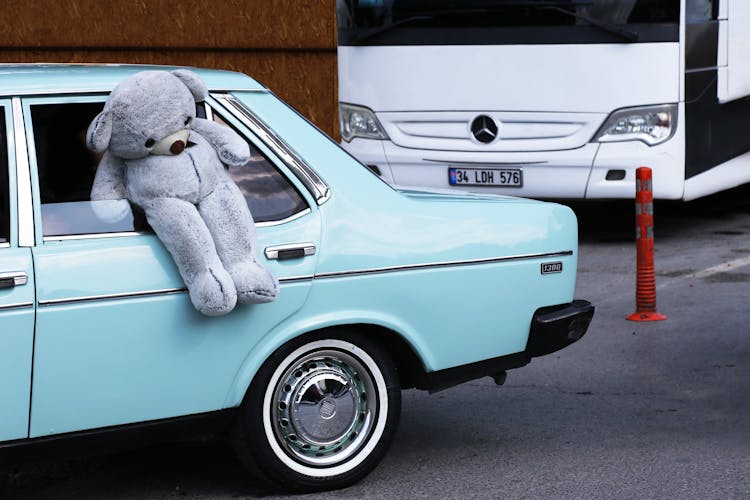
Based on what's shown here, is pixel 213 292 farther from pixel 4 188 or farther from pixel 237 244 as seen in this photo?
pixel 4 188

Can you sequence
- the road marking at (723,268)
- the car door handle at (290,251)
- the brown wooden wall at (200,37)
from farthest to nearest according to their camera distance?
the brown wooden wall at (200,37)
the road marking at (723,268)
the car door handle at (290,251)

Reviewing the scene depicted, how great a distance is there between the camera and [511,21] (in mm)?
11453

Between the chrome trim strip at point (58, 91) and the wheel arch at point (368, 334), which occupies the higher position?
the chrome trim strip at point (58, 91)

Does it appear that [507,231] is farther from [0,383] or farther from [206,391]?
[0,383]

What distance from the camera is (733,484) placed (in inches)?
219

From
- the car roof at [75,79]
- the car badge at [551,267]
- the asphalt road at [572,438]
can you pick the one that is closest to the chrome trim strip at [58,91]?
the car roof at [75,79]

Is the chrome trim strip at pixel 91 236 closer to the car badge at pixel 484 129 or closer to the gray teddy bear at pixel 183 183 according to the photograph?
the gray teddy bear at pixel 183 183

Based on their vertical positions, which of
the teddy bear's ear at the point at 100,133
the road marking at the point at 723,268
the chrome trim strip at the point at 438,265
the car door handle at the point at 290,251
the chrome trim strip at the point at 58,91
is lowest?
the road marking at the point at 723,268

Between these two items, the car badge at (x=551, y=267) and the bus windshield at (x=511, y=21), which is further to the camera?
the bus windshield at (x=511, y=21)

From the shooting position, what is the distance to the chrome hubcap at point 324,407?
17.6 ft

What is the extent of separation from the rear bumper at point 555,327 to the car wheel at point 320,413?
2.01 feet

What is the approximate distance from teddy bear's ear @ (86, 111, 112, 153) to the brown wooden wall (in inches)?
403

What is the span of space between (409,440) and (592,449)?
0.77 metres

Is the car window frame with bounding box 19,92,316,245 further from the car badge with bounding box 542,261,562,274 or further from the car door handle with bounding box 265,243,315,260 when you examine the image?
the car badge with bounding box 542,261,562,274
